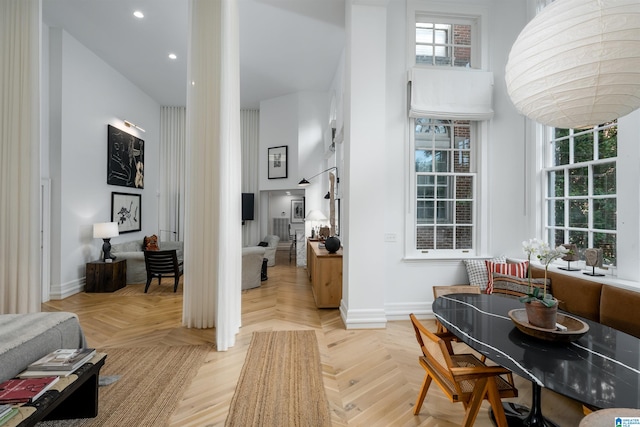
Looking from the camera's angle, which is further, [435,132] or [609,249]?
[435,132]

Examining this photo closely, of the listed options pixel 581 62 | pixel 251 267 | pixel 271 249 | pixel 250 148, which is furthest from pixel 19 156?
pixel 250 148

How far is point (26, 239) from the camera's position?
3.06 meters

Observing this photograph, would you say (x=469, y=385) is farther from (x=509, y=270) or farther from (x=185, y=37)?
(x=185, y=37)

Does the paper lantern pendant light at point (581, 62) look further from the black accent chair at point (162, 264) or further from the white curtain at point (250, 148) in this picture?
the white curtain at point (250, 148)

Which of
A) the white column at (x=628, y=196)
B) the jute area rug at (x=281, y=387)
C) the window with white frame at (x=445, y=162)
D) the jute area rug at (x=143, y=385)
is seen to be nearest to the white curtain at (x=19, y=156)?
the jute area rug at (x=143, y=385)

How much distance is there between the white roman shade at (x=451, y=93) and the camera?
11.8 ft

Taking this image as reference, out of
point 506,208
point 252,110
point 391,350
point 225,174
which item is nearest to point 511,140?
point 506,208

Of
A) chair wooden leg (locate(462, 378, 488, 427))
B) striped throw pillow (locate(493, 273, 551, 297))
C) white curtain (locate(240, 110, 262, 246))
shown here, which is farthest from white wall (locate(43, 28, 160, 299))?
striped throw pillow (locate(493, 273, 551, 297))

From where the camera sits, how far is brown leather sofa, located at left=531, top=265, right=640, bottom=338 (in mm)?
2209

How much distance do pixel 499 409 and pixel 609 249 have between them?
2.32 meters

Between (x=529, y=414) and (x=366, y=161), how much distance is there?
8.56 feet

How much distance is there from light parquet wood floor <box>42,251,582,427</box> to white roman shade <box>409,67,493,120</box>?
2.69 m

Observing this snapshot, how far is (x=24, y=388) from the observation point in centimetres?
149

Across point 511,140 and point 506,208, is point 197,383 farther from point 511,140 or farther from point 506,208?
point 511,140
